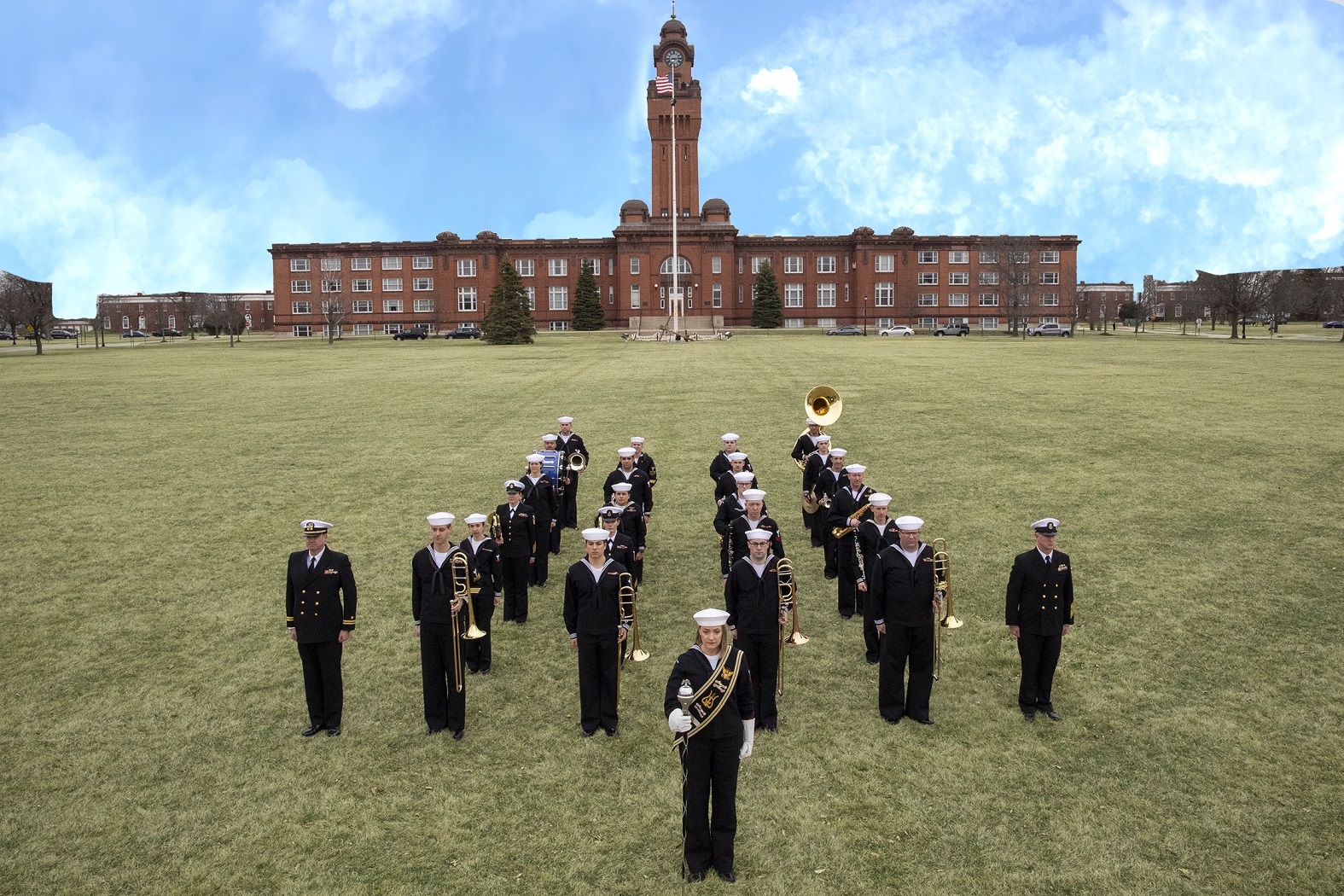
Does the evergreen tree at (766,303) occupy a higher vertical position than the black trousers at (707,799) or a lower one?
higher

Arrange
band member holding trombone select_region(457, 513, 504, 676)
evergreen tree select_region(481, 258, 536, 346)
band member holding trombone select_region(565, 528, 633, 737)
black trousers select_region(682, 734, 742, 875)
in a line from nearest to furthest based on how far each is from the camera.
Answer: black trousers select_region(682, 734, 742, 875) < band member holding trombone select_region(565, 528, 633, 737) < band member holding trombone select_region(457, 513, 504, 676) < evergreen tree select_region(481, 258, 536, 346)

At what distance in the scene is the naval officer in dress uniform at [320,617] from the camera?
9414mm

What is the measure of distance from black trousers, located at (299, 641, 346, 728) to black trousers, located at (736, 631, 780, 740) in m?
4.48

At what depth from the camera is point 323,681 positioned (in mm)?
9734

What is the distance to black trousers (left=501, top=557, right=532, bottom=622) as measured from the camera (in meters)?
12.8

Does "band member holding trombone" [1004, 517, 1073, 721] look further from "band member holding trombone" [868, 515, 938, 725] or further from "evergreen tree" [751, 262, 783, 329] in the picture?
"evergreen tree" [751, 262, 783, 329]

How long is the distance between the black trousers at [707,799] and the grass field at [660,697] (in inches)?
13.5

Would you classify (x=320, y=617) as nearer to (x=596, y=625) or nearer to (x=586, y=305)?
(x=596, y=625)

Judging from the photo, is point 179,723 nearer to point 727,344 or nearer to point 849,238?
point 727,344

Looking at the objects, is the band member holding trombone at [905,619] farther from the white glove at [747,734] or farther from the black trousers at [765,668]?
the white glove at [747,734]

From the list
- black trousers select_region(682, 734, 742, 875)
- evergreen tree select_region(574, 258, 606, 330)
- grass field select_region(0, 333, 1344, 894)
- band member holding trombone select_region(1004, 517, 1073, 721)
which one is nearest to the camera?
black trousers select_region(682, 734, 742, 875)

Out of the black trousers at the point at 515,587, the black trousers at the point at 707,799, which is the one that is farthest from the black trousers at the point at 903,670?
the black trousers at the point at 515,587

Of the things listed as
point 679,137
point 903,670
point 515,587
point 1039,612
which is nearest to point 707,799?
point 903,670

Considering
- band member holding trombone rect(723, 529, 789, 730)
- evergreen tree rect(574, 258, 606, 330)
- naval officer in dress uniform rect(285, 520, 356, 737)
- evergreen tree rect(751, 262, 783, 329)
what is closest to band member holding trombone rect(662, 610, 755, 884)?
band member holding trombone rect(723, 529, 789, 730)
